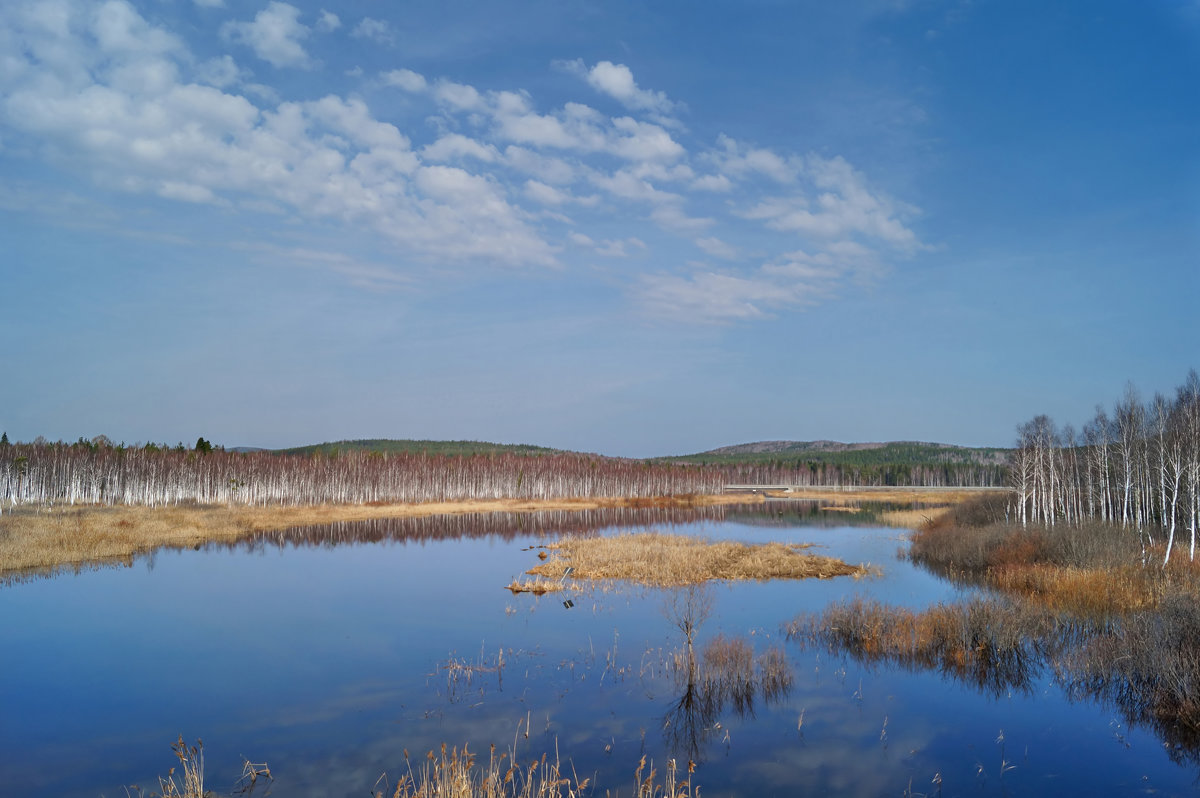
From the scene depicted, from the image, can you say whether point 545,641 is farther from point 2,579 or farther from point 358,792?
point 2,579

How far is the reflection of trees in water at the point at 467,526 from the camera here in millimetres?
47500

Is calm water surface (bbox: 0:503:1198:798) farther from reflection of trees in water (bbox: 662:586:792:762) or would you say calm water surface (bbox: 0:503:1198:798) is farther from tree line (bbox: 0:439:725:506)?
tree line (bbox: 0:439:725:506)

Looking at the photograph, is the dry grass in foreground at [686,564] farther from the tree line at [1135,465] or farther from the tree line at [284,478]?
the tree line at [284,478]

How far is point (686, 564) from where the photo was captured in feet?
99.3

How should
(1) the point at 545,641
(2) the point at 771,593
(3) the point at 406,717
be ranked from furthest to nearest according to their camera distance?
(2) the point at 771,593, (1) the point at 545,641, (3) the point at 406,717

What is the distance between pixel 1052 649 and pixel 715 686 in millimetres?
8623

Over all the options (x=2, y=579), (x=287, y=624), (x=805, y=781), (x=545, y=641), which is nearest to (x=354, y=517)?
(x=2, y=579)

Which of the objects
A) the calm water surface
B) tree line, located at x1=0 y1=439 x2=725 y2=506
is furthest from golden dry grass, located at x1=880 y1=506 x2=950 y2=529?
tree line, located at x1=0 y1=439 x2=725 y2=506

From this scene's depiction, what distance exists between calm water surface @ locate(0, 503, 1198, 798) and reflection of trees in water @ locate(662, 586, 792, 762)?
90 millimetres

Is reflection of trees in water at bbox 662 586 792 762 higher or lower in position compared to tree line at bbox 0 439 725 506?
lower

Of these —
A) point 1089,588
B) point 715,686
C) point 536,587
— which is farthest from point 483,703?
point 1089,588

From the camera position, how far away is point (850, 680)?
15.6 m

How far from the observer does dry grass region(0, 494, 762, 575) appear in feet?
109

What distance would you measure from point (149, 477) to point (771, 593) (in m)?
64.2
